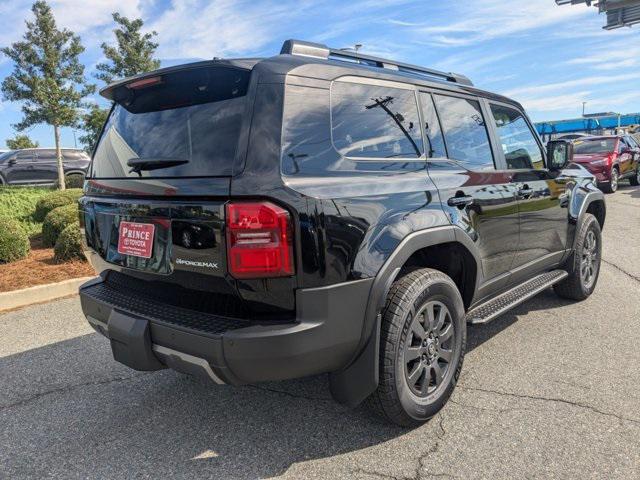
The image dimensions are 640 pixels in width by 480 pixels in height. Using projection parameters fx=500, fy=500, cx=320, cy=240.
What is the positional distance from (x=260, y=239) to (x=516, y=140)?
111 inches

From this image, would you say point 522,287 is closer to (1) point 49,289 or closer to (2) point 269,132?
(2) point 269,132

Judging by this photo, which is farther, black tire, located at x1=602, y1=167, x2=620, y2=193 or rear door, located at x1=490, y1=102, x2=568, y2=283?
black tire, located at x1=602, y1=167, x2=620, y2=193

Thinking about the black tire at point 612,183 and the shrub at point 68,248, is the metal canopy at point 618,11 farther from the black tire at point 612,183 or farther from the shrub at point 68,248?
the shrub at point 68,248

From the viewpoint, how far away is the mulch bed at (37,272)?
19.3 ft

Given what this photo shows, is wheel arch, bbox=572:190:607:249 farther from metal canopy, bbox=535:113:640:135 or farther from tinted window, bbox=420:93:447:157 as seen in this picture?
metal canopy, bbox=535:113:640:135

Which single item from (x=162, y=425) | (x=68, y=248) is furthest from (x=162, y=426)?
(x=68, y=248)

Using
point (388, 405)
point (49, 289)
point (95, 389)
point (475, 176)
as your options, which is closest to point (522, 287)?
point (475, 176)

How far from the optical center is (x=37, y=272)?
6.29m

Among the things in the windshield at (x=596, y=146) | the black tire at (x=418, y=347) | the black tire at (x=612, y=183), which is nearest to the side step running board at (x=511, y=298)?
the black tire at (x=418, y=347)

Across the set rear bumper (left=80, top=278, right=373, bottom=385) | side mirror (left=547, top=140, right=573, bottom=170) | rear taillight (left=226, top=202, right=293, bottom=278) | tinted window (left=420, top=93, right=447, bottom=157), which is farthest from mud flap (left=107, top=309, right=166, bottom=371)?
side mirror (left=547, top=140, right=573, bottom=170)

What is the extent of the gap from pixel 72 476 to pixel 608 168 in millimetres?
16459

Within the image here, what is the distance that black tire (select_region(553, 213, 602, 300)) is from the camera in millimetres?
4738

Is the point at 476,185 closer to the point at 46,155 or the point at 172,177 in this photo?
the point at 172,177

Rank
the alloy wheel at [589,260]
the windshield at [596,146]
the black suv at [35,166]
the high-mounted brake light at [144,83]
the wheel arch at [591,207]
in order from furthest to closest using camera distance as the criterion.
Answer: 1. the black suv at [35,166]
2. the windshield at [596,146]
3. the alloy wheel at [589,260]
4. the wheel arch at [591,207]
5. the high-mounted brake light at [144,83]
